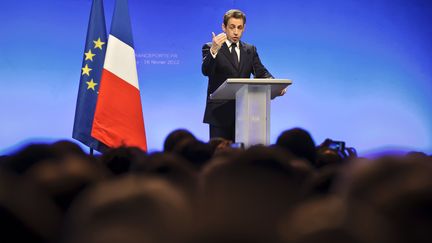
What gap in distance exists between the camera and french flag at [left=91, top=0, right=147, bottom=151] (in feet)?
14.5

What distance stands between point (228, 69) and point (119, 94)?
161cm

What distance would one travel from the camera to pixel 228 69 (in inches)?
127

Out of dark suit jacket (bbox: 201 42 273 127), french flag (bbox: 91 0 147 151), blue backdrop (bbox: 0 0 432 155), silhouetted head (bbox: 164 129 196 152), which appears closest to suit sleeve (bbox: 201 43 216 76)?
dark suit jacket (bbox: 201 42 273 127)

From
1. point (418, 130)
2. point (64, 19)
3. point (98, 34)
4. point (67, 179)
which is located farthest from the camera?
point (418, 130)

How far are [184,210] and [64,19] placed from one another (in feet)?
19.6

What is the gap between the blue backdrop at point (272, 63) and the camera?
5801 mm

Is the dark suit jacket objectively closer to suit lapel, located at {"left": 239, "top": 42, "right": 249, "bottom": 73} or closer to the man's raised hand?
suit lapel, located at {"left": 239, "top": 42, "right": 249, "bottom": 73}

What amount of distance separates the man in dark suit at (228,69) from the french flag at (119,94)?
4.31 feet

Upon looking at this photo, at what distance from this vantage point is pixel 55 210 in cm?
33

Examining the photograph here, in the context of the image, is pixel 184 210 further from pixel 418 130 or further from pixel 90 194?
pixel 418 130

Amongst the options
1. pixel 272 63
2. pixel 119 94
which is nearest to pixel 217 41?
pixel 119 94

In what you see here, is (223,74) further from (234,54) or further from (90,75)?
(90,75)

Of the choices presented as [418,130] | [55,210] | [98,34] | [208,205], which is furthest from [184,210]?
[418,130]

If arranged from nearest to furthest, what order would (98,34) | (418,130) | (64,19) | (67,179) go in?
(67,179) → (98,34) → (64,19) → (418,130)
